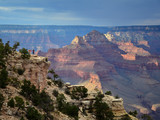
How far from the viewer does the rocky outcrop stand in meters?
34.0

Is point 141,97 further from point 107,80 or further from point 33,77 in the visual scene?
point 33,77

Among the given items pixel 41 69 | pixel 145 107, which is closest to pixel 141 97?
pixel 145 107

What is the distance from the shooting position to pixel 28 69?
1384 inches

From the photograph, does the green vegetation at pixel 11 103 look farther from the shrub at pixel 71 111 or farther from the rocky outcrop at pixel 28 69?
the shrub at pixel 71 111

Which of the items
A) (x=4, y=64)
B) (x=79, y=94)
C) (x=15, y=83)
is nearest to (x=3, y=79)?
(x=15, y=83)

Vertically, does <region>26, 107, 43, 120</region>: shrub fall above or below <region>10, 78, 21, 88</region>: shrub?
Result: below

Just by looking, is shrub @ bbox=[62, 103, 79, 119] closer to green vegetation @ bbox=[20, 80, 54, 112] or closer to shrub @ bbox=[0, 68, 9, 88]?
green vegetation @ bbox=[20, 80, 54, 112]

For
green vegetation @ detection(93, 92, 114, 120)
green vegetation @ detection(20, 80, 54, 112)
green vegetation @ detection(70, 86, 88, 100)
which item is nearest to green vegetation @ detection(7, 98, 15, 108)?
green vegetation @ detection(20, 80, 54, 112)

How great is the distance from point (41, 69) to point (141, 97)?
131373mm

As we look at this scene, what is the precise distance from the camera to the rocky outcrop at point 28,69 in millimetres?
33994

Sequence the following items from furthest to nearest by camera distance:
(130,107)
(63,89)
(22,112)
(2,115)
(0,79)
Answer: (130,107) < (63,89) < (0,79) < (22,112) < (2,115)

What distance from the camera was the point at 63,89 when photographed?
4550cm

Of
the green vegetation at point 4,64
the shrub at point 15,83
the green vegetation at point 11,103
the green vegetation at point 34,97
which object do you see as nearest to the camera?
the green vegetation at point 11,103

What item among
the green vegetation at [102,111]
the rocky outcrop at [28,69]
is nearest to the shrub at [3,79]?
the rocky outcrop at [28,69]
